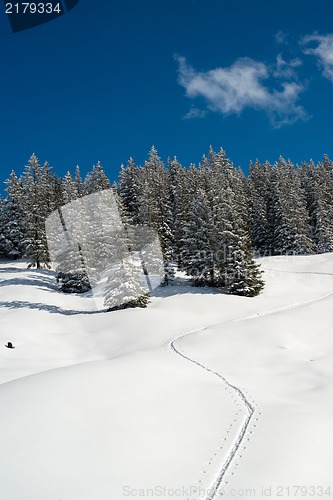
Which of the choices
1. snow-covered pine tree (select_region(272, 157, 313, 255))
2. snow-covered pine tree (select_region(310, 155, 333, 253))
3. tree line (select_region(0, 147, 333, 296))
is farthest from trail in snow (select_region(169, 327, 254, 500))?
snow-covered pine tree (select_region(310, 155, 333, 253))

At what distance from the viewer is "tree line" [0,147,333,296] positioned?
39.0 m

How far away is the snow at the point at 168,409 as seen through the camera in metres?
8.12

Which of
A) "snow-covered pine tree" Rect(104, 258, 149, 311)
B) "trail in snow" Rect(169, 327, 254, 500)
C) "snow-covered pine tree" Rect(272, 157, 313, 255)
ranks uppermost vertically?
"snow-covered pine tree" Rect(272, 157, 313, 255)

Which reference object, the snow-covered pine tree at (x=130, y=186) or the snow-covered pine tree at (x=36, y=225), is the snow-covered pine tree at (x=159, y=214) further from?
the snow-covered pine tree at (x=36, y=225)

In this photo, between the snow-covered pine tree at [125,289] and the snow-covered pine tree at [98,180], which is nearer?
the snow-covered pine tree at [125,289]

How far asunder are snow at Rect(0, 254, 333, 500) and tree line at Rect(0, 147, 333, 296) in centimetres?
1173

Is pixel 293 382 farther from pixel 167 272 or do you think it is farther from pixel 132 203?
pixel 132 203

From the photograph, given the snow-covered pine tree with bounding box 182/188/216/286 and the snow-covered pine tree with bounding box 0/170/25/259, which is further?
the snow-covered pine tree with bounding box 0/170/25/259

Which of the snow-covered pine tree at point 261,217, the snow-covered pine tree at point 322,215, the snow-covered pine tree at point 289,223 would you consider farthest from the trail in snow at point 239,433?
the snow-covered pine tree at point 261,217

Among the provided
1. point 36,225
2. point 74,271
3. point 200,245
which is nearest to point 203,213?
point 200,245

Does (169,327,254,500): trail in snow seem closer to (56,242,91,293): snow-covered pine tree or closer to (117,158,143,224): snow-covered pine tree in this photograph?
Result: (56,242,91,293): snow-covered pine tree

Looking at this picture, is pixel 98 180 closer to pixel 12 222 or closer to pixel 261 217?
pixel 12 222

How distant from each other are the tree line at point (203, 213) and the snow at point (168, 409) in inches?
462

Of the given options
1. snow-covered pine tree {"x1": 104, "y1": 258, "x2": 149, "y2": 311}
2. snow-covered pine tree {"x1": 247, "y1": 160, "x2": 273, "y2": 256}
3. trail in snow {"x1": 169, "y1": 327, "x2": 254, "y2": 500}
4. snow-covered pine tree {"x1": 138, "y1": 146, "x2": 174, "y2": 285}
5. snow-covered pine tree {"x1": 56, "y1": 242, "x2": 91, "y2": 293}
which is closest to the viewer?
trail in snow {"x1": 169, "y1": 327, "x2": 254, "y2": 500}
